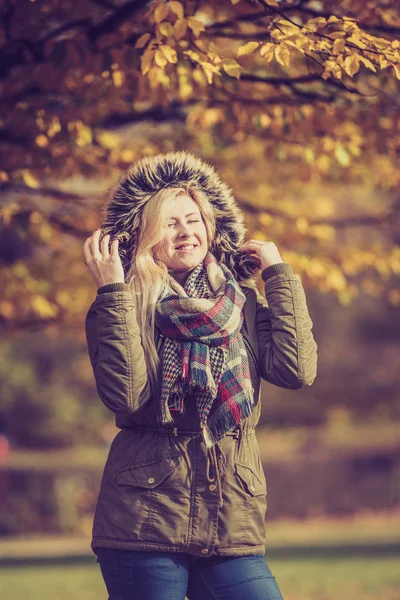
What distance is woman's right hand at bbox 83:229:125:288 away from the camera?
10.0 feet

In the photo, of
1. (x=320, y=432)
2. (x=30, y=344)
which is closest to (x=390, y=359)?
(x=320, y=432)

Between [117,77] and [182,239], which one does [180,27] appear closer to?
[117,77]

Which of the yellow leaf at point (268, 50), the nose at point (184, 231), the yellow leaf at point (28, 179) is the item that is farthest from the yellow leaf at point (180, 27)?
the yellow leaf at point (28, 179)

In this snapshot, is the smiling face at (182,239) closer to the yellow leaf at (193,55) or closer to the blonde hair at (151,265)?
the blonde hair at (151,265)

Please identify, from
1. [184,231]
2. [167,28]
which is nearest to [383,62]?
[167,28]

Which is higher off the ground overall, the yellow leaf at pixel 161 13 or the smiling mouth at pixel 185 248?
the yellow leaf at pixel 161 13

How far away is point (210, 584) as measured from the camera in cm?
299

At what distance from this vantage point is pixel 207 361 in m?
2.98

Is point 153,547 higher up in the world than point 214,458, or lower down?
lower down

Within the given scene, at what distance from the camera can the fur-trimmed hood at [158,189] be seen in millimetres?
3275

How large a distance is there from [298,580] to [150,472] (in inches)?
214

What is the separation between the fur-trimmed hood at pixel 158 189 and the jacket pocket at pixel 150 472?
0.68m

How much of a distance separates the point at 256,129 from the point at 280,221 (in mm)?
1561

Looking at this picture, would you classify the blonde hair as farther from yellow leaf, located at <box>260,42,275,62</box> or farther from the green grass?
the green grass
